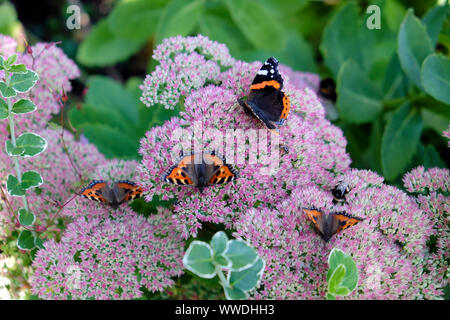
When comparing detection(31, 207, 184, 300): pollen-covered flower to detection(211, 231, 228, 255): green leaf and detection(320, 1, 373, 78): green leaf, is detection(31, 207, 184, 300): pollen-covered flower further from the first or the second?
detection(320, 1, 373, 78): green leaf

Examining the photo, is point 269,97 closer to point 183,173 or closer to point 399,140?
point 183,173

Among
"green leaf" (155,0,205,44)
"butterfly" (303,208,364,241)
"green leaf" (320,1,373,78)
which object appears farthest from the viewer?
"green leaf" (155,0,205,44)

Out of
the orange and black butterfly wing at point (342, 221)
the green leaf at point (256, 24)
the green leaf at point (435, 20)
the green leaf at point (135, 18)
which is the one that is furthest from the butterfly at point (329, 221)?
the green leaf at point (135, 18)

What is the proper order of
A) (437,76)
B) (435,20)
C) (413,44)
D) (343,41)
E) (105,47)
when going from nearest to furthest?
(437,76), (413,44), (435,20), (343,41), (105,47)

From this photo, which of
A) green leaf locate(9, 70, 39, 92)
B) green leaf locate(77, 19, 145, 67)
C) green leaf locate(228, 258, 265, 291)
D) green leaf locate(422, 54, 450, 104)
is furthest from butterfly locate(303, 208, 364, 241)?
green leaf locate(77, 19, 145, 67)

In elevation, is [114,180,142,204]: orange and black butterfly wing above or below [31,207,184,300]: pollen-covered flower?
above

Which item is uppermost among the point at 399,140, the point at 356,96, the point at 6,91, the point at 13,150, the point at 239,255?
the point at 6,91

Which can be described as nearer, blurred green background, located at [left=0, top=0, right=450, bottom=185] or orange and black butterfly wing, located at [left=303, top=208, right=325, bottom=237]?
orange and black butterfly wing, located at [left=303, top=208, right=325, bottom=237]

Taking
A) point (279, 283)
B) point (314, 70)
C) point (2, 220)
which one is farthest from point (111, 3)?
point (279, 283)

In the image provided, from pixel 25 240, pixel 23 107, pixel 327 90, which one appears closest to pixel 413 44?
pixel 327 90
